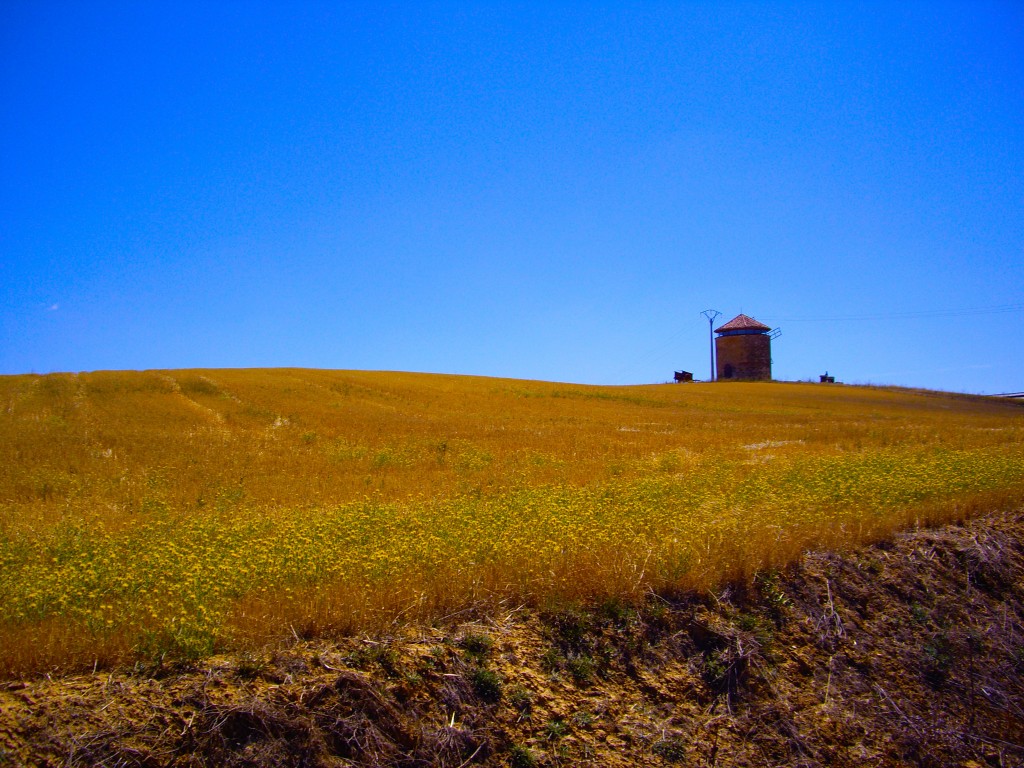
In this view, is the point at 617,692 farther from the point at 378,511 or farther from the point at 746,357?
the point at 746,357

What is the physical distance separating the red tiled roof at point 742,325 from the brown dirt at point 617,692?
58.9 m

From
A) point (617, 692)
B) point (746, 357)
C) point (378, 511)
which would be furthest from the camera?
point (746, 357)

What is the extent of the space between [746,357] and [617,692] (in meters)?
61.3

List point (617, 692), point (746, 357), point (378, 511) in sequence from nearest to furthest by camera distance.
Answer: point (617, 692), point (378, 511), point (746, 357)

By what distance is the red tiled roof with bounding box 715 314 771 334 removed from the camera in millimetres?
63562

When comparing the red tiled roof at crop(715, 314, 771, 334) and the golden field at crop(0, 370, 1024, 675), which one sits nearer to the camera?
the golden field at crop(0, 370, 1024, 675)

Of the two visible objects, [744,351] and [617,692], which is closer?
[617,692]

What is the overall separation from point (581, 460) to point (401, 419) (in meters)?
9.67

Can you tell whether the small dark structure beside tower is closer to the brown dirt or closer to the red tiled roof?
the red tiled roof

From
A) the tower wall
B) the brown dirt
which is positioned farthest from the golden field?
the tower wall

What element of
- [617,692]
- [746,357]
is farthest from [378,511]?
[746,357]

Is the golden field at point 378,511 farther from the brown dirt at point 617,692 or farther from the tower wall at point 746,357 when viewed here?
the tower wall at point 746,357

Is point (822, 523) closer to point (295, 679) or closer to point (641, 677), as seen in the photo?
point (641, 677)

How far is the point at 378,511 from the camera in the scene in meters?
9.00
